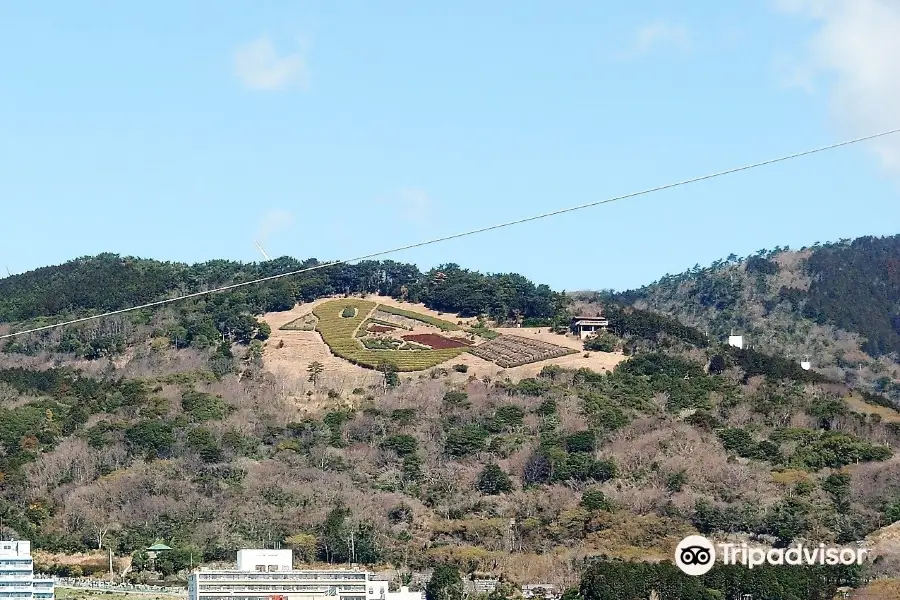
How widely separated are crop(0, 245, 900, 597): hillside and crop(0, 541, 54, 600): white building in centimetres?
358

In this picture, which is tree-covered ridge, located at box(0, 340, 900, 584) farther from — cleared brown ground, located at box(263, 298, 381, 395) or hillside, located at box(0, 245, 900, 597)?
cleared brown ground, located at box(263, 298, 381, 395)

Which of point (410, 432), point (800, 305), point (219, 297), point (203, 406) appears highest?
point (800, 305)

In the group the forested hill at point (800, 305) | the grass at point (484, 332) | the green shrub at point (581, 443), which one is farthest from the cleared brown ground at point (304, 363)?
the forested hill at point (800, 305)

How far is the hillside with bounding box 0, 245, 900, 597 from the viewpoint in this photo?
82.4 m

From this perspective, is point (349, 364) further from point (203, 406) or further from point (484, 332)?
point (203, 406)

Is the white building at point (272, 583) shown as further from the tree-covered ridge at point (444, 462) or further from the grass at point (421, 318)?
the grass at point (421, 318)

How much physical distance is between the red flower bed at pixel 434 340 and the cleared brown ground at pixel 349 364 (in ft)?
2.94

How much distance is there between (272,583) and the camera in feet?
236

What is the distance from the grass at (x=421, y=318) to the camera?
121 metres

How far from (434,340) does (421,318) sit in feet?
15.5

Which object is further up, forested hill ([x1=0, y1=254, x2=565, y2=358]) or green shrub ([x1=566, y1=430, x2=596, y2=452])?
forested hill ([x1=0, y1=254, x2=565, y2=358])

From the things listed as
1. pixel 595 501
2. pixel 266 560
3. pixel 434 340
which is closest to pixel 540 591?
pixel 266 560

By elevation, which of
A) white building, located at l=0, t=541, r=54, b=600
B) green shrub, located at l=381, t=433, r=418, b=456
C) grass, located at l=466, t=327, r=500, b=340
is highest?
grass, located at l=466, t=327, r=500, b=340

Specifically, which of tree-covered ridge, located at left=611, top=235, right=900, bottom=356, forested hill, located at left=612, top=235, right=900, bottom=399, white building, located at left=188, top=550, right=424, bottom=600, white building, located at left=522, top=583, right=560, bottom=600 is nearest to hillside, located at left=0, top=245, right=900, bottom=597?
white building, located at left=522, top=583, right=560, bottom=600
